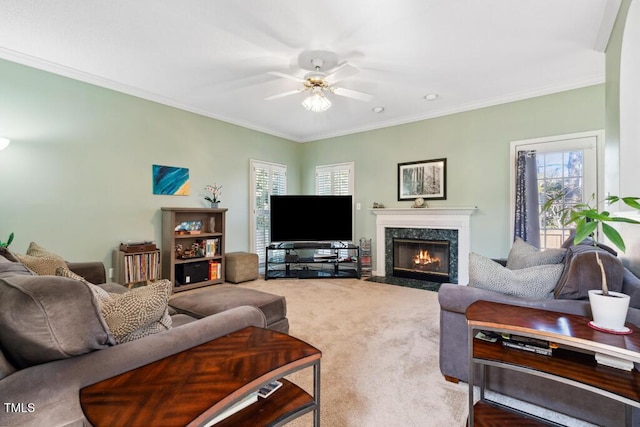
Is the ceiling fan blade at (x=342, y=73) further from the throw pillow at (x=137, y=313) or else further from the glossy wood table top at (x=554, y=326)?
the throw pillow at (x=137, y=313)

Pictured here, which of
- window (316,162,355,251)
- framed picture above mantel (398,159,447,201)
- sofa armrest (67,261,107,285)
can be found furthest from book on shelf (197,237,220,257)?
framed picture above mantel (398,159,447,201)

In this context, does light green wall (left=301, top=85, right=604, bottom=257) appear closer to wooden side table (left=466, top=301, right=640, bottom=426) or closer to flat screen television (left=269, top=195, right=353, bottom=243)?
flat screen television (left=269, top=195, right=353, bottom=243)

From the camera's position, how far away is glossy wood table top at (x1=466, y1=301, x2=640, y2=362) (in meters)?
1.17

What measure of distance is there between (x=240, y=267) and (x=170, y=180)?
1652 mm

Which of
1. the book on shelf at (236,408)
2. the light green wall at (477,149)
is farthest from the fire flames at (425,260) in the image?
the book on shelf at (236,408)

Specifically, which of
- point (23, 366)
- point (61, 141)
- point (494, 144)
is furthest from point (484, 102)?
point (61, 141)

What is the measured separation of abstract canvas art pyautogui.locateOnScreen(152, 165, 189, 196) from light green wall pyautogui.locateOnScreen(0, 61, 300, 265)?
0.08m

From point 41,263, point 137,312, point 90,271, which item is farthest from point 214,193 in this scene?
point 137,312

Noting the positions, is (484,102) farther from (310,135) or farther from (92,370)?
(92,370)

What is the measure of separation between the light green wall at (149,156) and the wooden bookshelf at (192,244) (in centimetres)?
23

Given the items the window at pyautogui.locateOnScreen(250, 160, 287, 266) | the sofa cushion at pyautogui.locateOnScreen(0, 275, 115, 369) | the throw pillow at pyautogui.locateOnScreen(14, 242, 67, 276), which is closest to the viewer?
the sofa cushion at pyautogui.locateOnScreen(0, 275, 115, 369)

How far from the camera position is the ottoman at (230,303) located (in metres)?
2.08

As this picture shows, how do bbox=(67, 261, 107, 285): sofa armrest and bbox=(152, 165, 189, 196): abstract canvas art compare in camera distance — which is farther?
bbox=(152, 165, 189, 196): abstract canvas art

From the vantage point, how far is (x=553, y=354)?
4.88 ft
